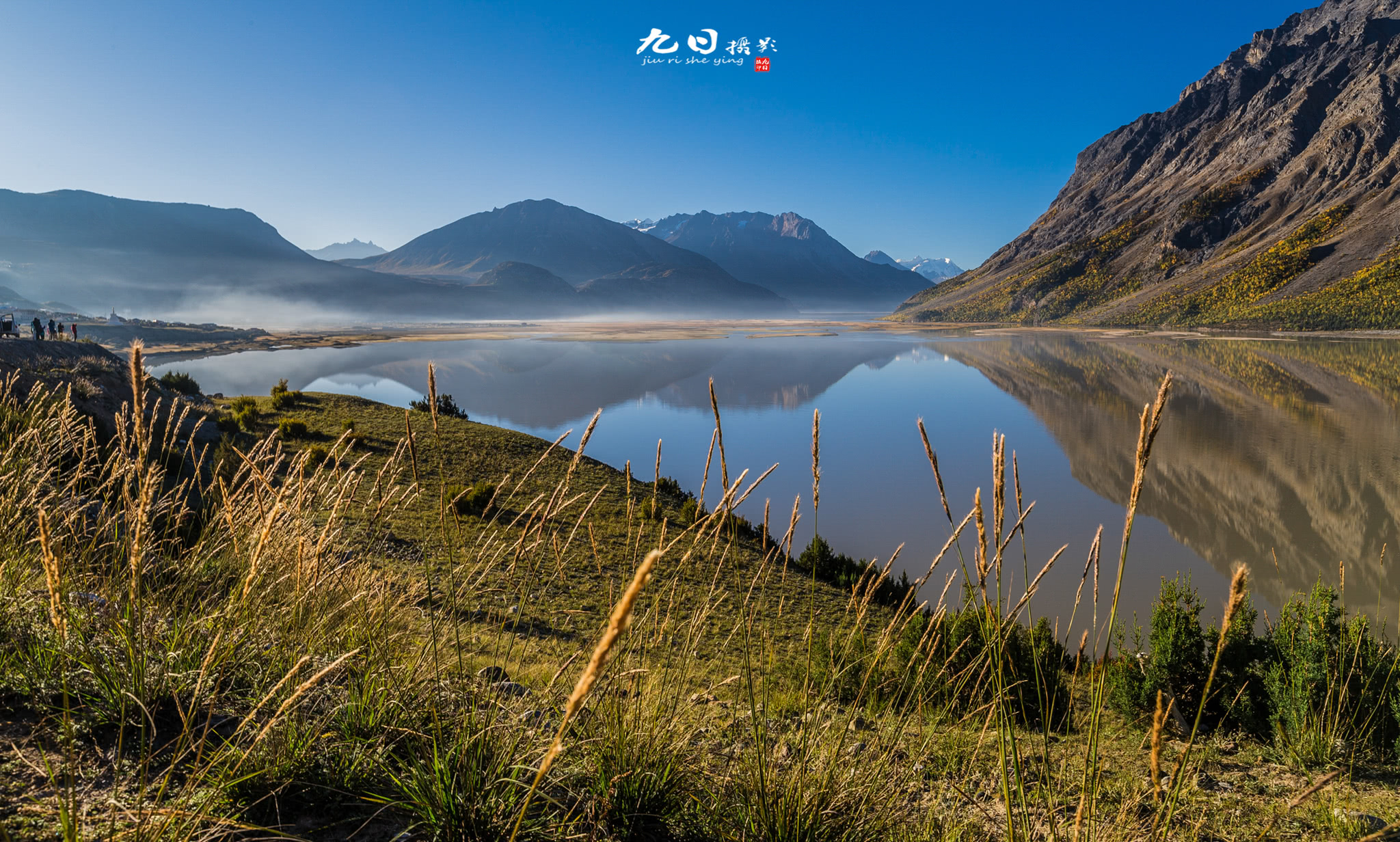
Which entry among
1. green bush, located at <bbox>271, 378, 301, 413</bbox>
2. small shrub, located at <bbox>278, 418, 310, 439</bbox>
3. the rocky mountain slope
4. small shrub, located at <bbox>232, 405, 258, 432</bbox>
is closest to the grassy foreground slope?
small shrub, located at <bbox>278, 418, 310, 439</bbox>

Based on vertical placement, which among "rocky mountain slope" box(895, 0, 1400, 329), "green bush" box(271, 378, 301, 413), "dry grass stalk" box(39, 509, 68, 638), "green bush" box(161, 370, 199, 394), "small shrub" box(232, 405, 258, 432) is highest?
"rocky mountain slope" box(895, 0, 1400, 329)

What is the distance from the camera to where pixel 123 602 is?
8.94 ft

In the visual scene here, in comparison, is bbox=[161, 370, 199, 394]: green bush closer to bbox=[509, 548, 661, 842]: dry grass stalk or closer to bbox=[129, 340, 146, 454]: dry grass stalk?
bbox=[129, 340, 146, 454]: dry grass stalk

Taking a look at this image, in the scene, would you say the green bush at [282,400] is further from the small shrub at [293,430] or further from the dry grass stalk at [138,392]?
the dry grass stalk at [138,392]

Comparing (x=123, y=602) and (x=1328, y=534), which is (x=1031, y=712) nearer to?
(x=123, y=602)

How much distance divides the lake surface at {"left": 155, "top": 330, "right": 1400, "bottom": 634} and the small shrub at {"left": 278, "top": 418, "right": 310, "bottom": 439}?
6.13 meters

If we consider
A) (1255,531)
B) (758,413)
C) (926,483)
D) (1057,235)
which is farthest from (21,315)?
(1057,235)

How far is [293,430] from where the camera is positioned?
46.5 feet

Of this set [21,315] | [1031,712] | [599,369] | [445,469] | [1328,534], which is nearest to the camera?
[1031,712]

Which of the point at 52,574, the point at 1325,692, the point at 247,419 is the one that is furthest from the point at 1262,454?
the point at 247,419

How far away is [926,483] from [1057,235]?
16012 centimetres

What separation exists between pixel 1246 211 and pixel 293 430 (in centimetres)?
13542

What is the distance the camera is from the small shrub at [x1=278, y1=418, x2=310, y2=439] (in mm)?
14055

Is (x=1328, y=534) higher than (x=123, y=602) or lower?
lower
